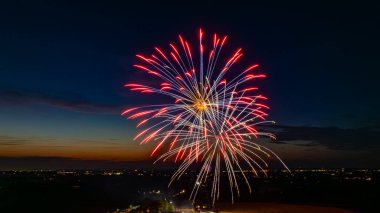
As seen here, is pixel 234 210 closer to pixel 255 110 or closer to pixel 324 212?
pixel 324 212

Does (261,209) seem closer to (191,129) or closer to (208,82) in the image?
(191,129)

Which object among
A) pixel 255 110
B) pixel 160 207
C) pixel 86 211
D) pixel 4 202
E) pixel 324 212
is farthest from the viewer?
pixel 4 202

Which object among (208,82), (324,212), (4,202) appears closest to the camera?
(208,82)

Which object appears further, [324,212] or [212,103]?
[324,212]

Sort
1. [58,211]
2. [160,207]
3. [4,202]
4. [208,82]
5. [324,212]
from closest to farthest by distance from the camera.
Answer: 1. [208,82]
2. [160,207]
3. [324,212]
4. [58,211]
5. [4,202]

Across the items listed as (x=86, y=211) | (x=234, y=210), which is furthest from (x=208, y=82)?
(x=86, y=211)

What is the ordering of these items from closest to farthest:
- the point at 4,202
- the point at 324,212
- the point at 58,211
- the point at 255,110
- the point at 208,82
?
1. the point at 208,82
2. the point at 255,110
3. the point at 324,212
4. the point at 58,211
5. the point at 4,202

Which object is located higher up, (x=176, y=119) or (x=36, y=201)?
(x=176, y=119)

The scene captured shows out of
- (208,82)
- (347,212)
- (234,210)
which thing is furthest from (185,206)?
(208,82)

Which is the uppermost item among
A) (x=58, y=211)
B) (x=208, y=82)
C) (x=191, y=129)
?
(x=208, y=82)
